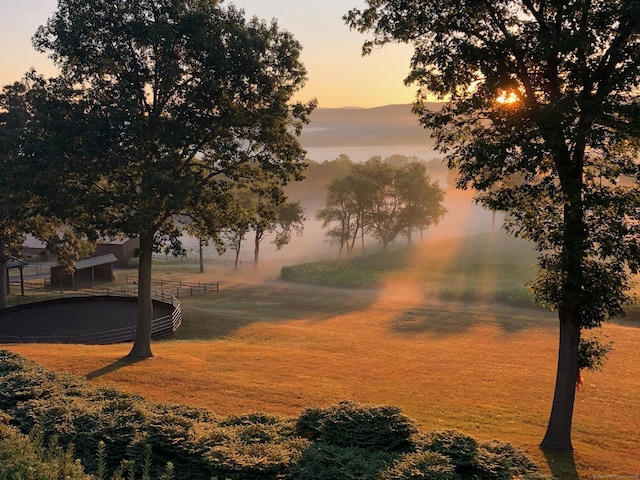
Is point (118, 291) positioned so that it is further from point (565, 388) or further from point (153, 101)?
point (565, 388)

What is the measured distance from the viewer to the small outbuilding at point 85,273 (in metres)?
52.0

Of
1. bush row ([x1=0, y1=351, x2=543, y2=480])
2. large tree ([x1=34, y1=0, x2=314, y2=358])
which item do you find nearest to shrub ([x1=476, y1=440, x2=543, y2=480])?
bush row ([x1=0, y1=351, x2=543, y2=480])

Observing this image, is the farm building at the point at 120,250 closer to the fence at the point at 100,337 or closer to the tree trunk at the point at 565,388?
the fence at the point at 100,337

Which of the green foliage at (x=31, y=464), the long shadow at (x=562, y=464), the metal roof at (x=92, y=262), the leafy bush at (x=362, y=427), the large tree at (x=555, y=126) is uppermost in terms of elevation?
the large tree at (x=555, y=126)

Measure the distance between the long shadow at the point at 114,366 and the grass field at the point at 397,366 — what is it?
73 mm

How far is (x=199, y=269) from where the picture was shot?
240 feet

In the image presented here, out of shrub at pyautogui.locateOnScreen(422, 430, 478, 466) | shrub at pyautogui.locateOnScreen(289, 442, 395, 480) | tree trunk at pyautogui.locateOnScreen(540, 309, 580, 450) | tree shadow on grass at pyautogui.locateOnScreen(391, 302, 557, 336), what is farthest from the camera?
tree shadow on grass at pyautogui.locateOnScreen(391, 302, 557, 336)

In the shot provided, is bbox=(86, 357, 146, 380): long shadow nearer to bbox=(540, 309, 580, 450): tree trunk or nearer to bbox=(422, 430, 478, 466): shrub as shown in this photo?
bbox=(422, 430, 478, 466): shrub

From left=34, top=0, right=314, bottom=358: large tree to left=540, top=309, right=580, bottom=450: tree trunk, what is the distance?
13266mm

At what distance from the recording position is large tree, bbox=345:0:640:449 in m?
11.2

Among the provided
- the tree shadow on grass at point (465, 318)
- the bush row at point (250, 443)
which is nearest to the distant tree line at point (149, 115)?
the bush row at point (250, 443)

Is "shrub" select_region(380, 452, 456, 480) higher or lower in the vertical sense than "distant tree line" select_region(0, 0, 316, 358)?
lower

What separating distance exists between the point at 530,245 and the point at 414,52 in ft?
260

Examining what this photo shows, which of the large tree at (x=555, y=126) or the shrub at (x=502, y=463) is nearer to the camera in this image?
the shrub at (x=502, y=463)
